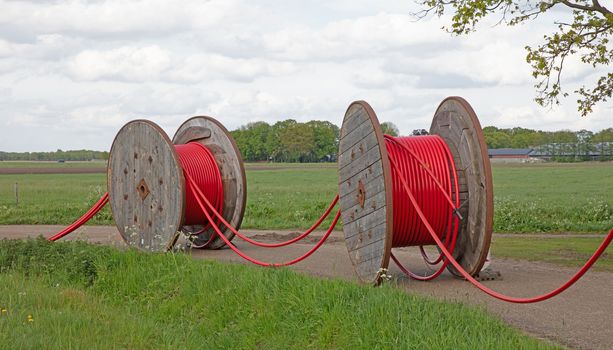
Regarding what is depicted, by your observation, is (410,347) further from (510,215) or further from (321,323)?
(510,215)

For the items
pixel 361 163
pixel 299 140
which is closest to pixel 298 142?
pixel 299 140

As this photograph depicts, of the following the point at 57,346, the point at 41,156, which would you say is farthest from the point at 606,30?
the point at 41,156

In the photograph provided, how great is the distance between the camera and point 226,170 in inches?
579

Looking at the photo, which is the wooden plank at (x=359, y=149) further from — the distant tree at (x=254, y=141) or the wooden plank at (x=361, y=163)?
the distant tree at (x=254, y=141)

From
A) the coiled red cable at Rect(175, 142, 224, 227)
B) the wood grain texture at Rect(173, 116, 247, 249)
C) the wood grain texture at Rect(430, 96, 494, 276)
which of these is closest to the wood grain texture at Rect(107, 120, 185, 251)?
the coiled red cable at Rect(175, 142, 224, 227)

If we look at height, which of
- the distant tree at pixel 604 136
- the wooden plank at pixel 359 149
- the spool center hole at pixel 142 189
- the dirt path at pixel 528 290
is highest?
the distant tree at pixel 604 136

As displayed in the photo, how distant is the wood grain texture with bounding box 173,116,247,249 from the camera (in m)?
14.6

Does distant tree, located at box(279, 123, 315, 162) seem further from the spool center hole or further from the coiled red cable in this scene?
the spool center hole

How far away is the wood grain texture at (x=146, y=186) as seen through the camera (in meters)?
13.6

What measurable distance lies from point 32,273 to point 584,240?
10635mm

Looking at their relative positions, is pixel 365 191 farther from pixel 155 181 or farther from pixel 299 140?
pixel 299 140

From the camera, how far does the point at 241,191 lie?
1455 centimetres

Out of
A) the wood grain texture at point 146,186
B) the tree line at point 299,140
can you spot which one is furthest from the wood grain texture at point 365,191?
the tree line at point 299,140

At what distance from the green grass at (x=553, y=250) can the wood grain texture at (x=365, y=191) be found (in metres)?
3.89
